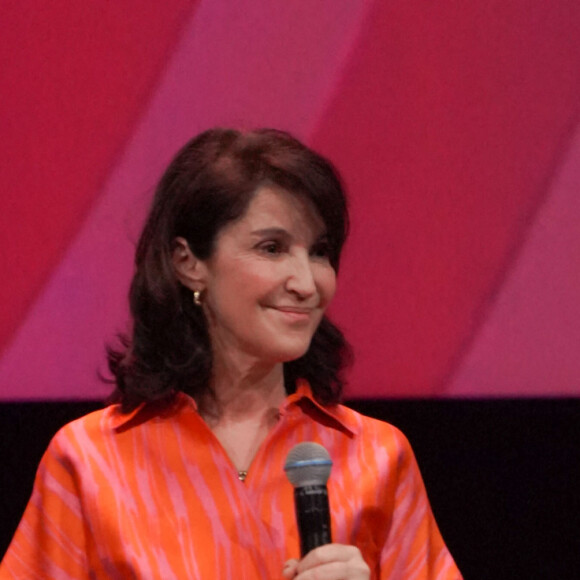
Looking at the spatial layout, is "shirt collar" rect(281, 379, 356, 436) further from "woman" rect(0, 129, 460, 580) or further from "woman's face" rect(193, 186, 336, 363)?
"woman's face" rect(193, 186, 336, 363)

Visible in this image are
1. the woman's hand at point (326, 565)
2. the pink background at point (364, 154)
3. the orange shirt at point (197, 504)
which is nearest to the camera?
the woman's hand at point (326, 565)

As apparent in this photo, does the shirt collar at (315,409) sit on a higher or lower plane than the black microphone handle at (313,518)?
lower

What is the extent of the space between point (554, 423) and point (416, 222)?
0.55 metres

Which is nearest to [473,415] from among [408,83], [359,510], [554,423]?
[554,423]

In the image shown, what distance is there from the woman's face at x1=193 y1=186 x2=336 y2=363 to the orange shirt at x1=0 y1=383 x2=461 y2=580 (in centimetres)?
18

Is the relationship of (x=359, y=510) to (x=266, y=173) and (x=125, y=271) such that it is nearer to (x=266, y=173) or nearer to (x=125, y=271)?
(x=266, y=173)

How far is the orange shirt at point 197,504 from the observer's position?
1.65m

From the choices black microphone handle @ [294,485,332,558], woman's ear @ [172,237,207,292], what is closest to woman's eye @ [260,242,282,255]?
woman's ear @ [172,237,207,292]

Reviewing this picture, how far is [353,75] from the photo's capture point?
2.39 metres

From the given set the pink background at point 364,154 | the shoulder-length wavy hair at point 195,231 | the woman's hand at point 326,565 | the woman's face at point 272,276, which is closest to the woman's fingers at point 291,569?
the woman's hand at point 326,565

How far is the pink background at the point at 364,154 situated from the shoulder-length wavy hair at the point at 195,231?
440 millimetres

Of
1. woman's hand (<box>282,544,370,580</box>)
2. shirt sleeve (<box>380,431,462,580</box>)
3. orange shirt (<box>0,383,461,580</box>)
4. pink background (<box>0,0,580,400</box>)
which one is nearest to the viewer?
woman's hand (<box>282,544,370,580</box>)

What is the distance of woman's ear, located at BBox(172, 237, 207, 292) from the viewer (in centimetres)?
180

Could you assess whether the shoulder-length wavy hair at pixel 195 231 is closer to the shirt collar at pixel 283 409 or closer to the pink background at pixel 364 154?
the shirt collar at pixel 283 409
